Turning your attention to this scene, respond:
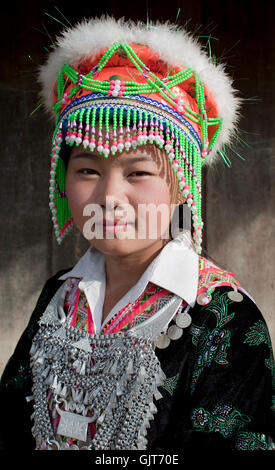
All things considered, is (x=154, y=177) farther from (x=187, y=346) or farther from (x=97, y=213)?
(x=187, y=346)

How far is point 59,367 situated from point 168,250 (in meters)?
0.44

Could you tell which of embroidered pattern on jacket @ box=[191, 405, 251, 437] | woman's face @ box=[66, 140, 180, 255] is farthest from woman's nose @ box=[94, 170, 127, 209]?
embroidered pattern on jacket @ box=[191, 405, 251, 437]

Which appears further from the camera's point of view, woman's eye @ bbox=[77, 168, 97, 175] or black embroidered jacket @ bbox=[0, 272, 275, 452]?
woman's eye @ bbox=[77, 168, 97, 175]

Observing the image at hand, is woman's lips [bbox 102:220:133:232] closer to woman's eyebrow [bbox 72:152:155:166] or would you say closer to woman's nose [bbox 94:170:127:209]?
woman's nose [bbox 94:170:127:209]

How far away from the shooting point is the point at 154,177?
1.19 metres

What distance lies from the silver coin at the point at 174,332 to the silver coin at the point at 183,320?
0.01m

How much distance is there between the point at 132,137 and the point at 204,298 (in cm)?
46

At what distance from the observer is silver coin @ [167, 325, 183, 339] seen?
1176 mm

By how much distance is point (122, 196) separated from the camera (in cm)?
116

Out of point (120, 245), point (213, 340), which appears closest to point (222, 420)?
point (213, 340)

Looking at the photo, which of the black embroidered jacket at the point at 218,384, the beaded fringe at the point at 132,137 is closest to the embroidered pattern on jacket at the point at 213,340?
the black embroidered jacket at the point at 218,384

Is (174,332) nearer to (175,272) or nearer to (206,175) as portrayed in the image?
(175,272)
